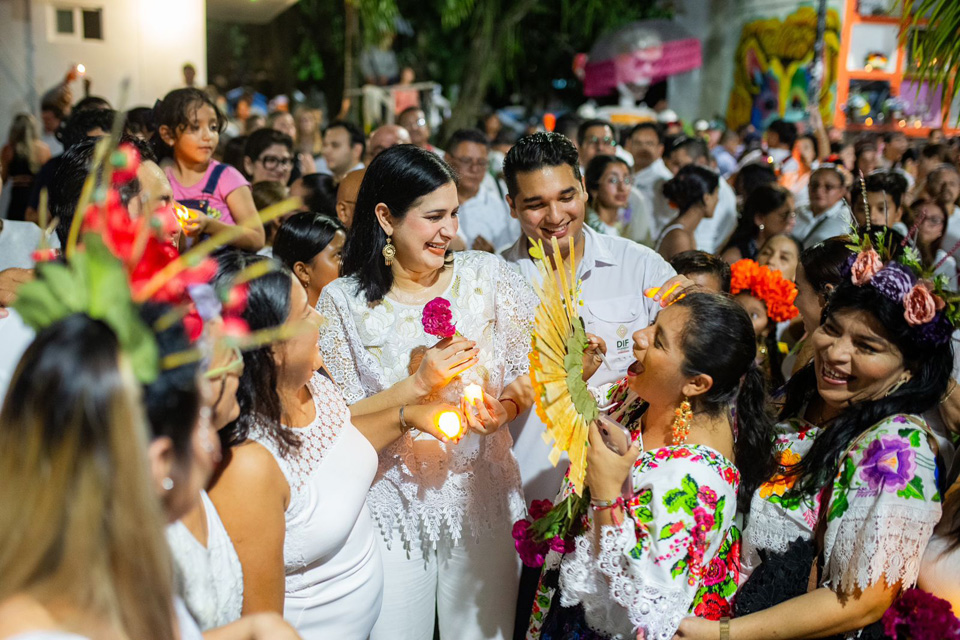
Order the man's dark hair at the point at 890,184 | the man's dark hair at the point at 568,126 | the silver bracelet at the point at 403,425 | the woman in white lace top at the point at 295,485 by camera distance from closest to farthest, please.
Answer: the woman in white lace top at the point at 295,485, the silver bracelet at the point at 403,425, the man's dark hair at the point at 890,184, the man's dark hair at the point at 568,126

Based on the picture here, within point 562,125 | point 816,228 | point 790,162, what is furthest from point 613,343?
point 790,162

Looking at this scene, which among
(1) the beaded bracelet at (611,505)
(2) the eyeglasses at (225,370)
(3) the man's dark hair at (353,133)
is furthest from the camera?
(3) the man's dark hair at (353,133)

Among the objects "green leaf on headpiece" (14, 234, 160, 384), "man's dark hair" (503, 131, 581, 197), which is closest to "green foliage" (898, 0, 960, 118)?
"man's dark hair" (503, 131, 581, 197)

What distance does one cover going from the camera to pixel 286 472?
1913 mm

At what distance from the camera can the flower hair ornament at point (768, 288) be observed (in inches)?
134

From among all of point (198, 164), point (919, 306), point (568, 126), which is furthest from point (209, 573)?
point (568, 126)

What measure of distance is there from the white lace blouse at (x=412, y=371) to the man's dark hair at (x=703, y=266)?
1.15 m

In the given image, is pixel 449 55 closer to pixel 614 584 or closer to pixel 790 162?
pixel 790 162

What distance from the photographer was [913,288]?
2.12m

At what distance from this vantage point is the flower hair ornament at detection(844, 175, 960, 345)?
210 cm

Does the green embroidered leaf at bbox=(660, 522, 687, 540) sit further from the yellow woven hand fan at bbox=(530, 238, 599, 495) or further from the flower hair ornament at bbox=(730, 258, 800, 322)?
the flower hair ornament at bbox=(730, 258, 800, 322)

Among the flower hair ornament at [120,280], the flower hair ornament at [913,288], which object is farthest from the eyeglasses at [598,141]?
the flower hair ornament at [120,280]

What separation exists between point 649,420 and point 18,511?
1.69 m

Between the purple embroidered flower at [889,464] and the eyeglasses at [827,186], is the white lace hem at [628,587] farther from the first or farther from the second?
the eyeglasses at [827,186]
